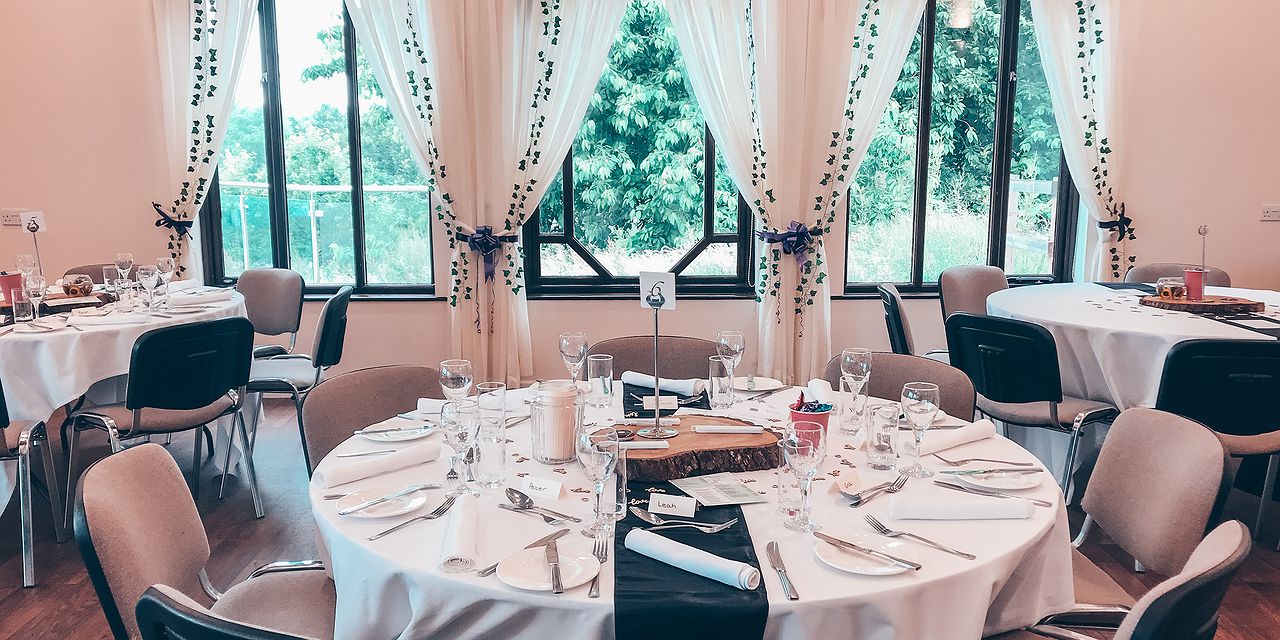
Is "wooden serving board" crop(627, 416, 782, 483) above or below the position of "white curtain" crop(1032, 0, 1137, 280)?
below

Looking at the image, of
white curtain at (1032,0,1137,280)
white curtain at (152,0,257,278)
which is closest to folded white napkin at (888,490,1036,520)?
white curtain at (1032,0,1137,280)

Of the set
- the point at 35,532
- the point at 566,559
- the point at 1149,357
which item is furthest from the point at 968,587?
the point at 35,532

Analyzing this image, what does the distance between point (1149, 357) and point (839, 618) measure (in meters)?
2.43

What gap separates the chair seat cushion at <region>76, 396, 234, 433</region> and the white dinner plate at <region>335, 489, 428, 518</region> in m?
1.84

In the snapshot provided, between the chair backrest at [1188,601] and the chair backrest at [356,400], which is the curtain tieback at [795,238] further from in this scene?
the chair backrest at [1188,601]

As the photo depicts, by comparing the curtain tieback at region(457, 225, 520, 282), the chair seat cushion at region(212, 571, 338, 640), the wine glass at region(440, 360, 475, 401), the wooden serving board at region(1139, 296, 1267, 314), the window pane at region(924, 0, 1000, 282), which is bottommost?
Answer: the chair seat cushion at region(212, 571, 338, 640)

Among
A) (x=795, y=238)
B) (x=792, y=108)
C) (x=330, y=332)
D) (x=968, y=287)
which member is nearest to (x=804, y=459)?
(x=330, y=332)

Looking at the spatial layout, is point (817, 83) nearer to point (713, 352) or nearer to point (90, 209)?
point (713, 352)

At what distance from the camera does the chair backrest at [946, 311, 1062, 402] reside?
309 centimetres

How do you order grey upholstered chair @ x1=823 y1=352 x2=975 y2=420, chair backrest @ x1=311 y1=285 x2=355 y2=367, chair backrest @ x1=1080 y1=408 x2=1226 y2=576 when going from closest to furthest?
chair backrest @ x1=1080 y1=408 x2=1226 y2=576 < grey upholstered chair @ x1=823 y1=352 x2=975 y2=420 < chair backrest @ x1=311 y1=285 x2=355 y2=367

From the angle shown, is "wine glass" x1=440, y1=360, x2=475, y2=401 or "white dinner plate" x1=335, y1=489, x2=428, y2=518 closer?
"white dinner plate" x1=335, y1=489, x2=428, y2=518

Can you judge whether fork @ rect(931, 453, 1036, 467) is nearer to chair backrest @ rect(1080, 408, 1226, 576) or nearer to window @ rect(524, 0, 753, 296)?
chair backrest @ rect(1080, 408, 1226, 576)

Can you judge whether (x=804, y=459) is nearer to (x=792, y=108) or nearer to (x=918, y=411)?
(x=918, y=411)

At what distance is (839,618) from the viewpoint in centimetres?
133
